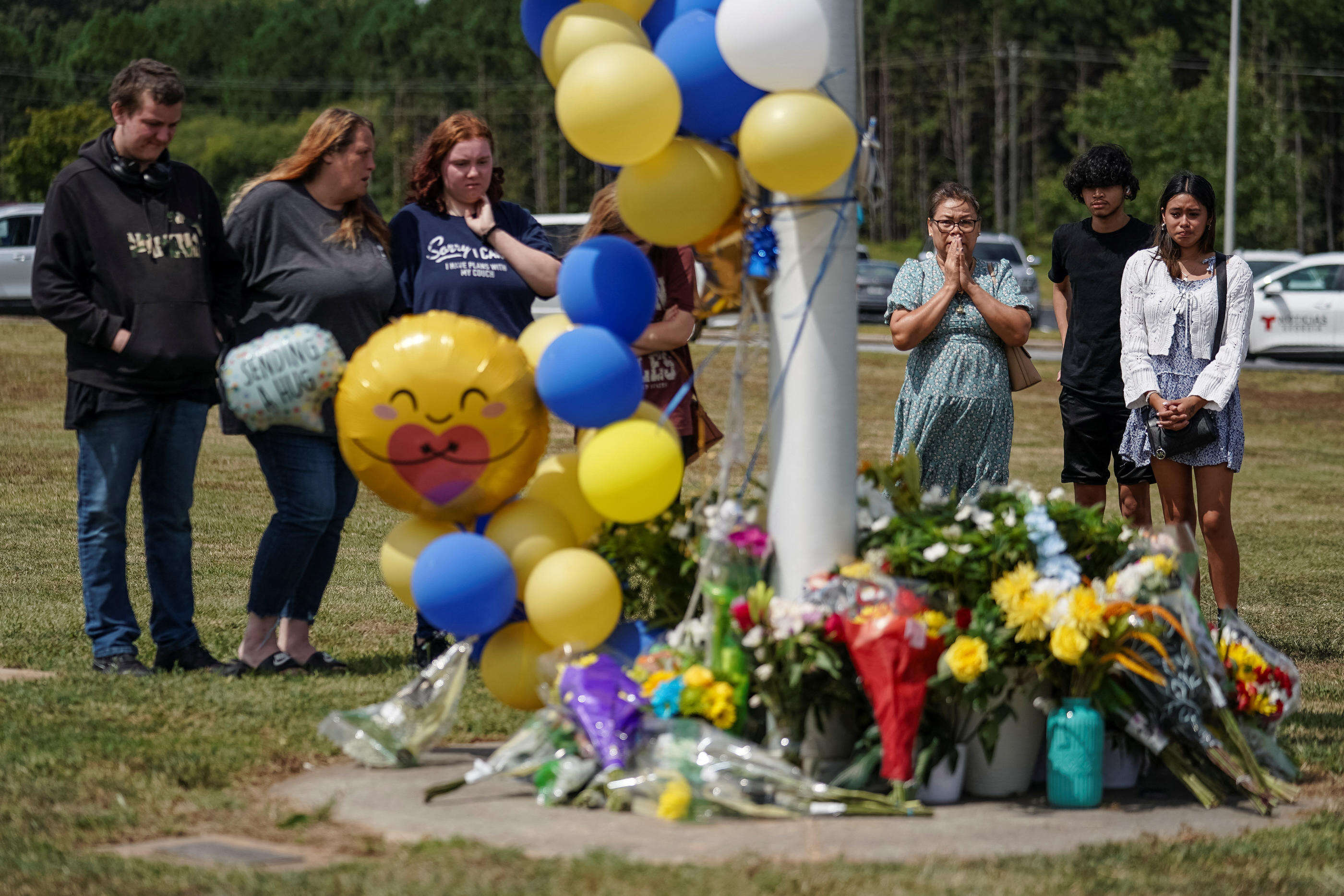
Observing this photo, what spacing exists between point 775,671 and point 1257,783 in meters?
1.35

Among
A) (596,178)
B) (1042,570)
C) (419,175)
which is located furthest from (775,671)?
(596,178)

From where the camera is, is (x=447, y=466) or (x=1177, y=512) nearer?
(x=447, y=466)

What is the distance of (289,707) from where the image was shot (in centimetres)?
489

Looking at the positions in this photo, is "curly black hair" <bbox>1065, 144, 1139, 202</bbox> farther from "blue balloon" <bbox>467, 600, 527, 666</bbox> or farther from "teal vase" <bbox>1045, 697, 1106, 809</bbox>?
"blue balloon" <bbox>467, 600, 527, 666</bbox>

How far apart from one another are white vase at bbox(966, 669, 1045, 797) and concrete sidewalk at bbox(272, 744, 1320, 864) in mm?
47

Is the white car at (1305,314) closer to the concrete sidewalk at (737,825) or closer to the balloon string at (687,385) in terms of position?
the balloon string at (687,385)

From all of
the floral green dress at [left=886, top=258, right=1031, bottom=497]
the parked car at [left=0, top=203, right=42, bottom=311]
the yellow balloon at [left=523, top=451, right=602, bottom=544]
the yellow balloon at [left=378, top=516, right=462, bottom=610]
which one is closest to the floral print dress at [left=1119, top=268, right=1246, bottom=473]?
the floral green dress at [left=886, top=258, right=1031, bottom=497]

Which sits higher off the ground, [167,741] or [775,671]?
[775,671]

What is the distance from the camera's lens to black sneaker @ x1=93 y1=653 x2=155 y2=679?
17.6ft

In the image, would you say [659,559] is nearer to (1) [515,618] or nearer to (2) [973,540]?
(1) [515,618]

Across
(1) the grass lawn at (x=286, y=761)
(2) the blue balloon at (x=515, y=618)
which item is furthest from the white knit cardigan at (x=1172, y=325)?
(2) the blue balloon at (x=515, y=618)

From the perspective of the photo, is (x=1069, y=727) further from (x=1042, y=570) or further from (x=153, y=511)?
(x=153, y=511)

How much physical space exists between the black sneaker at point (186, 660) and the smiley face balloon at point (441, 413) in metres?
1.47

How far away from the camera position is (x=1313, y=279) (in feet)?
70.7
